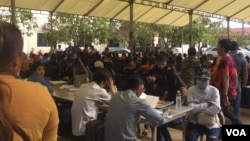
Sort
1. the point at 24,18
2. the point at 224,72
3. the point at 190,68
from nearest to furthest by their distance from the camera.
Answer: the point at 224,72 → the point at 190,68 → the point at 24,18

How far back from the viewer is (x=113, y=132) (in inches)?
129

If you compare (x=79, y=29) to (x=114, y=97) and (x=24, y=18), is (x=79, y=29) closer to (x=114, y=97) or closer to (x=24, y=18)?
(x=24, y=18)

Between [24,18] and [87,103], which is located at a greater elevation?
[24,18]

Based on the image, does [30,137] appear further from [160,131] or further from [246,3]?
[246,3]

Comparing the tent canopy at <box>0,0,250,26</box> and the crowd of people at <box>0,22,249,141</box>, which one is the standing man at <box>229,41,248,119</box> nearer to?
the crowd of people at <box>0,22,249,141</box>

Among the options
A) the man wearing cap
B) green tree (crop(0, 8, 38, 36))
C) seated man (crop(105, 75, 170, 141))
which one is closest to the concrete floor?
the man wearing cap

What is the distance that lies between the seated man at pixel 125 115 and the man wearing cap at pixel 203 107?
806 mm

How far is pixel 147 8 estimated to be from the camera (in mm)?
13859

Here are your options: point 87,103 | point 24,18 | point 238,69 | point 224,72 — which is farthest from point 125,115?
point 24,18

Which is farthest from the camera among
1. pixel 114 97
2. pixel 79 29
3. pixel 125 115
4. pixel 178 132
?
pixel 79 29

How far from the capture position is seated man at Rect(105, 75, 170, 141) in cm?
325

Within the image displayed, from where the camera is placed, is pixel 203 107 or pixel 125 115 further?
pixel 203 107

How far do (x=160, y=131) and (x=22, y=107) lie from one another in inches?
145

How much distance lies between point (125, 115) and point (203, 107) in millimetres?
1137
